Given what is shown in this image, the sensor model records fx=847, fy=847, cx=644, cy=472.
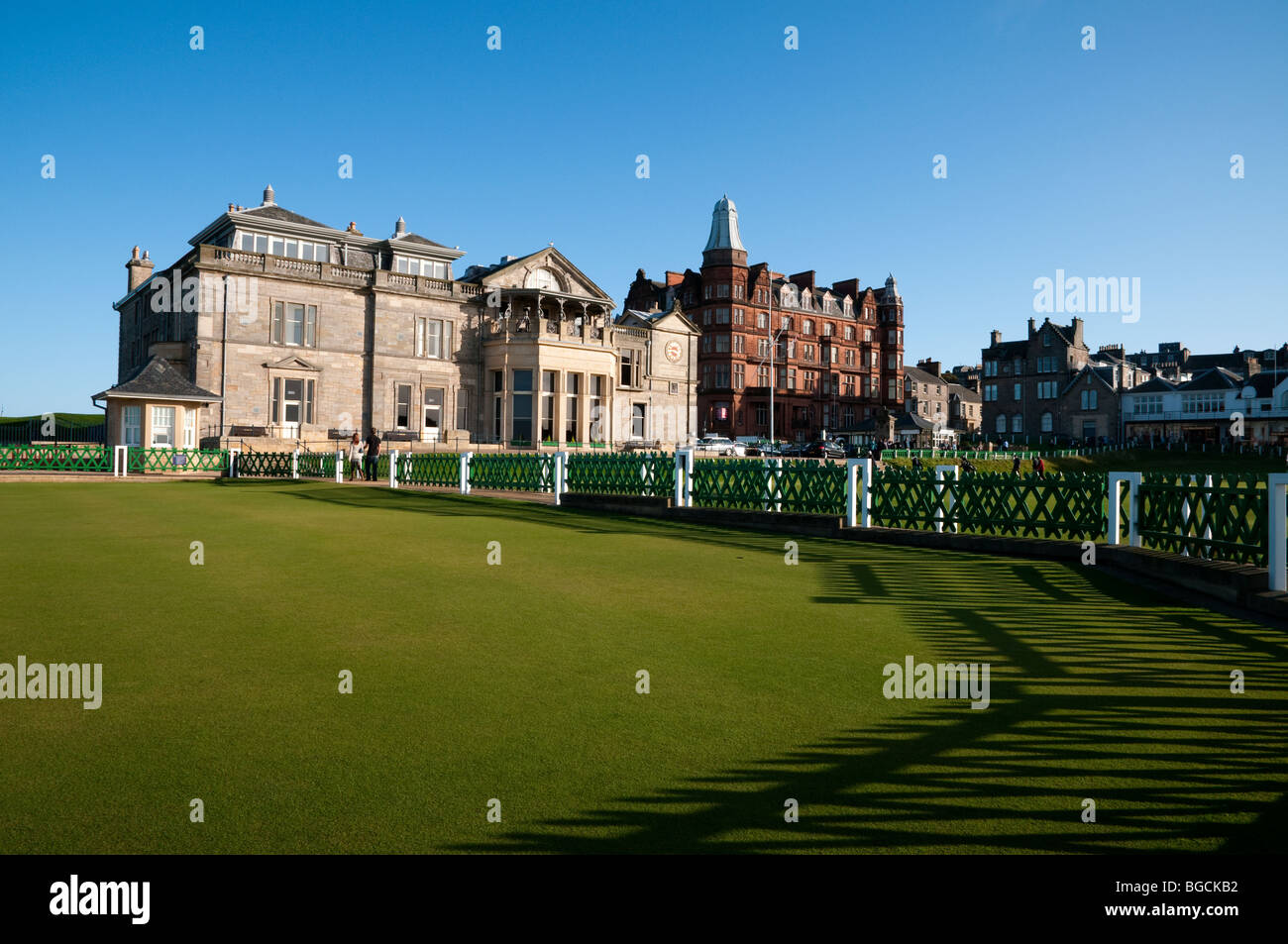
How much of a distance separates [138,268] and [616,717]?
57795 mm

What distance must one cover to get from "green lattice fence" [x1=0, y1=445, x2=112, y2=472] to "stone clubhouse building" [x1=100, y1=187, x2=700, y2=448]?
10.1ft

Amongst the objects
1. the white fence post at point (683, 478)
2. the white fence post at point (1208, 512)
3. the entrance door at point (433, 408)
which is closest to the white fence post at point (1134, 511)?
the white fence post at point (1208, 512)

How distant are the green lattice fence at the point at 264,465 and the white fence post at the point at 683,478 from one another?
1947 centimetres

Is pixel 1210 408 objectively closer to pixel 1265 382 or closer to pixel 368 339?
pixel 1265 382

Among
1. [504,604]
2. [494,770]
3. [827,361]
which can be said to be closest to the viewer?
[494,770]

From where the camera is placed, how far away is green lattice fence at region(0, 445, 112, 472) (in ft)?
109

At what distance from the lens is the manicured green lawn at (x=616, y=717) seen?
3738mm

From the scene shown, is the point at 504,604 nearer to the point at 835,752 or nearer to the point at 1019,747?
the point at 835,752

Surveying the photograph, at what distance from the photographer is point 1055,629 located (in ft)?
26.0

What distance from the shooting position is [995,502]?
1477cm

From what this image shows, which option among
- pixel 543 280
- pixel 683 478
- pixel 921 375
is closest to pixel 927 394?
pixel 921 375

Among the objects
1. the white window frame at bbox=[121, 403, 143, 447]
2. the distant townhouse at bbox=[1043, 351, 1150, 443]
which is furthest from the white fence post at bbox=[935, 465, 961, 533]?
the distant townhouse at bbox=[1043, 351, 1150, 443]
